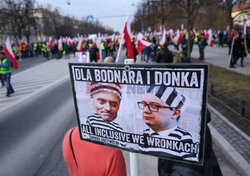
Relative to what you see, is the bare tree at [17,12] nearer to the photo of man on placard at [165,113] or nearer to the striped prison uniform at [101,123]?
the striped prison uniform at [101,123]

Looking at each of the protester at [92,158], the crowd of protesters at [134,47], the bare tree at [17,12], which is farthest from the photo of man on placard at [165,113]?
the bare tree at [17,12]

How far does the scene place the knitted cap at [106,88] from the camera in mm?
1284

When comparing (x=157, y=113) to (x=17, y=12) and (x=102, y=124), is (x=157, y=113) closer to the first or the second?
(x=102, y=124)

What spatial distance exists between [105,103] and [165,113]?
1.42 ft

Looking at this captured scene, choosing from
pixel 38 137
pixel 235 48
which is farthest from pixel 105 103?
pixel 235 48

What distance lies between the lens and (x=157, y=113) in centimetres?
121

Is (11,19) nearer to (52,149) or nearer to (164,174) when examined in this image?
(52,149)

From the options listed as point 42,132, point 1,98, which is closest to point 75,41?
point 1,98

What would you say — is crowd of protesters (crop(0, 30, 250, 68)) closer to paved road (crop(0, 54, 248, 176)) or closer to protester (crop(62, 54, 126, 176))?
paved road (crop(0, 54, 248, 176))

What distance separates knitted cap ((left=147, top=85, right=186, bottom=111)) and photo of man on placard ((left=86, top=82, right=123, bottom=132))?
0.85 feet

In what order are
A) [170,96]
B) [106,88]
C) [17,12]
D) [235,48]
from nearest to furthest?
[170,96] → [106,88] → [235,48] → [17,12]

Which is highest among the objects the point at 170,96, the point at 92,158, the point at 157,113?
the point at 170,96

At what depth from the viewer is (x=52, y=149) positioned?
4.51 m

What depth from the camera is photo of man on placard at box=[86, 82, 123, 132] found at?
1.31 m
